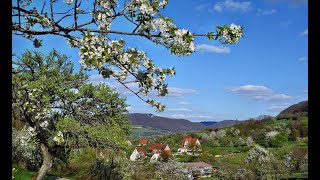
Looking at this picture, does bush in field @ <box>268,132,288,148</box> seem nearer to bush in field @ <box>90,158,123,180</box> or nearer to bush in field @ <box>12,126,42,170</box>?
bush in field @ <box>12,126,42,170</box>

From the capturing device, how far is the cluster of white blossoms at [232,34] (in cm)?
253

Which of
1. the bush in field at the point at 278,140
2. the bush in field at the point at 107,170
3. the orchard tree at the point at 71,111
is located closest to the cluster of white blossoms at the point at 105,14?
the orchard tree at the point at 71,111

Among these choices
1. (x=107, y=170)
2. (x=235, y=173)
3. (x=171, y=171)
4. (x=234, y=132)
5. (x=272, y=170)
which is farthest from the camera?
(x=234, y=132)

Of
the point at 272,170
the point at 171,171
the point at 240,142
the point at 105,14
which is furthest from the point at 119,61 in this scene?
the point at 240,142

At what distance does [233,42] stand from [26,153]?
2628 centimetres

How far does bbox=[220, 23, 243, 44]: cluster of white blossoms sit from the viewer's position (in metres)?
2.53

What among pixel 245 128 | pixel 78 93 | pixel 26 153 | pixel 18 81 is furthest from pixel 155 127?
pixel 18 81

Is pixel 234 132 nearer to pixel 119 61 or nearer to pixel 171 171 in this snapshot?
pixel 171 171

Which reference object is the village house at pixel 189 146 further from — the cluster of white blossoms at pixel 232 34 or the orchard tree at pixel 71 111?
the cluster of white blossoms at pixel 232 34

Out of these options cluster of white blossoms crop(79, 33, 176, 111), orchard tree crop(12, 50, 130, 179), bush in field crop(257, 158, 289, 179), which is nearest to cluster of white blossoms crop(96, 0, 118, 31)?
cluster of white blossoms crop(79, 33, 176, 111)

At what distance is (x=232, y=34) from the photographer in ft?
8.39

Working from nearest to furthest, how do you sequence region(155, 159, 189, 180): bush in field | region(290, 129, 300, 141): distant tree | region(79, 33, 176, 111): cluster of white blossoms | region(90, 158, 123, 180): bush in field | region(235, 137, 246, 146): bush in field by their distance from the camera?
region(79, 33, 176, 111): cluster of white blossoms, region(90, 158, 123, 180): bush in field, region(155, 159, 189, 180): bush in field, region(290, 129, 300, 141): distant tree, region(235, 137, 246, 146): bush in field
